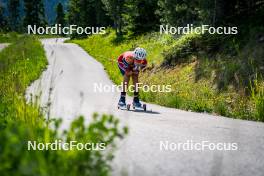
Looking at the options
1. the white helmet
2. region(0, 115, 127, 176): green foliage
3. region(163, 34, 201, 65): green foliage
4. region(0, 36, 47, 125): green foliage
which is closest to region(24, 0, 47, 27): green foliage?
region(163, 34, 201, 65): green foliage

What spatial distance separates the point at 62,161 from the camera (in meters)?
3.17

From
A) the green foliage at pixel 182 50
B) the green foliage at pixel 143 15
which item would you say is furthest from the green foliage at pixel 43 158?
the green foliage at pixel 143 15

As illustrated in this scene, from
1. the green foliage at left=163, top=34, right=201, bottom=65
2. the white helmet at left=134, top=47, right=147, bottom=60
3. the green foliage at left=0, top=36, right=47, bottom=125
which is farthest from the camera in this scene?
the green foliage at left=163, top=34, right=201, bottom=65

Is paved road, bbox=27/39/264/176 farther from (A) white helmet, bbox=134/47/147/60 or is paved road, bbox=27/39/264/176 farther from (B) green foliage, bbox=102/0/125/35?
(B) green foliage, bbox=102/0/125/35

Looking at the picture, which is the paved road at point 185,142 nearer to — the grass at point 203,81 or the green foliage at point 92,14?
the grass at point 203,81

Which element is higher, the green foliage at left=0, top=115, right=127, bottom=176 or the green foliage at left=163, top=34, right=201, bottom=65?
the green foliage at left=163, top=34, right=201, bottom=65

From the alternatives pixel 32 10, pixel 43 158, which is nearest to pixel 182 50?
pixel 43 158

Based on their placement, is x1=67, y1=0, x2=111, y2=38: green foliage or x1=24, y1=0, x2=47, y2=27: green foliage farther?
x1=24, y1=0, x2=47, y2=27: green foliage

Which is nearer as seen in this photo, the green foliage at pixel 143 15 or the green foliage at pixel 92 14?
the green foliage at pixel 143 15

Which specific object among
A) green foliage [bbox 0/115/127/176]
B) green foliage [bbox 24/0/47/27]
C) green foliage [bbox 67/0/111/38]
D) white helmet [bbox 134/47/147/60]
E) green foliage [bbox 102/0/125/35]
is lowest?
green foliage [bbox 0/115/127/176]

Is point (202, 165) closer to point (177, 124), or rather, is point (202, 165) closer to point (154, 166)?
point (154, 166)

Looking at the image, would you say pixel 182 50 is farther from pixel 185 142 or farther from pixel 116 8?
pixel 116 8

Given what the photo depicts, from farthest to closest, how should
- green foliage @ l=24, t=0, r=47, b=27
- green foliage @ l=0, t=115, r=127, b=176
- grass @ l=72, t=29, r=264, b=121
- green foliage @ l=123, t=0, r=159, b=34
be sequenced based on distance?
green foliage @ l=24, t=0, r=47, b=27 → green foliage @ l=123, t=0, r=159, b=34 → grass @ l=72, t=29, r=264, b=121 → green foliage @ l=0, t=115, r=127, b=176

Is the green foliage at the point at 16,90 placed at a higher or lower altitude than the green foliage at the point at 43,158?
higher
